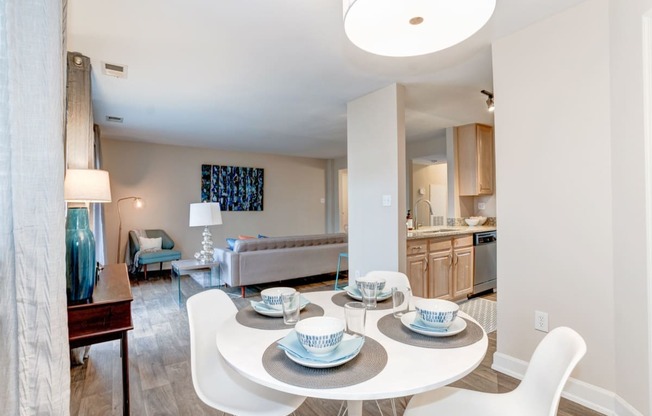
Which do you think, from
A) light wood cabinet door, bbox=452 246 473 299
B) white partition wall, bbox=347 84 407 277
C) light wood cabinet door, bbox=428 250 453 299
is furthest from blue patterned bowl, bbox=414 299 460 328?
light wood cabinet door, bbox=452 246 473 299

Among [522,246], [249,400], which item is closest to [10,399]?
[249,400]

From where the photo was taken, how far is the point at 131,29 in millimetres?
2133

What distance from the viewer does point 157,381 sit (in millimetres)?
2172

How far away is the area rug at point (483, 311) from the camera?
3.13 m

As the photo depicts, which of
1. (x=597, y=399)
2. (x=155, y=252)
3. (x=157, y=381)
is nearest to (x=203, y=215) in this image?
(x=155, y=252)

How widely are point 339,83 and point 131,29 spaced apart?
1716mm

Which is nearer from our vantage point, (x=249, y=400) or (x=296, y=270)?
(x=249, y=400)

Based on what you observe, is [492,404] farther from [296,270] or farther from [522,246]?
[296,270]

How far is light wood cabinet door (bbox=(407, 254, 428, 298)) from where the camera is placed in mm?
3295

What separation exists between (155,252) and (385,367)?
209 inches

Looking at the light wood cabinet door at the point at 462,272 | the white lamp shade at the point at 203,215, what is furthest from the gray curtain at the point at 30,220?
the light wood cabinet door at the point at 462,272

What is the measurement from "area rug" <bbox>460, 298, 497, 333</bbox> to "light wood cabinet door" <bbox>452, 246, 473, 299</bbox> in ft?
0.47

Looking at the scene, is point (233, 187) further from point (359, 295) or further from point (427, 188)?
point (359, 295)

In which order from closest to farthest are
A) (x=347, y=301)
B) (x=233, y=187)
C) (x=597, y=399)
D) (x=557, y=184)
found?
(x=347, y=301) → (x=597, y=399) → (x=557, y=184) → (x=233, y=187)
